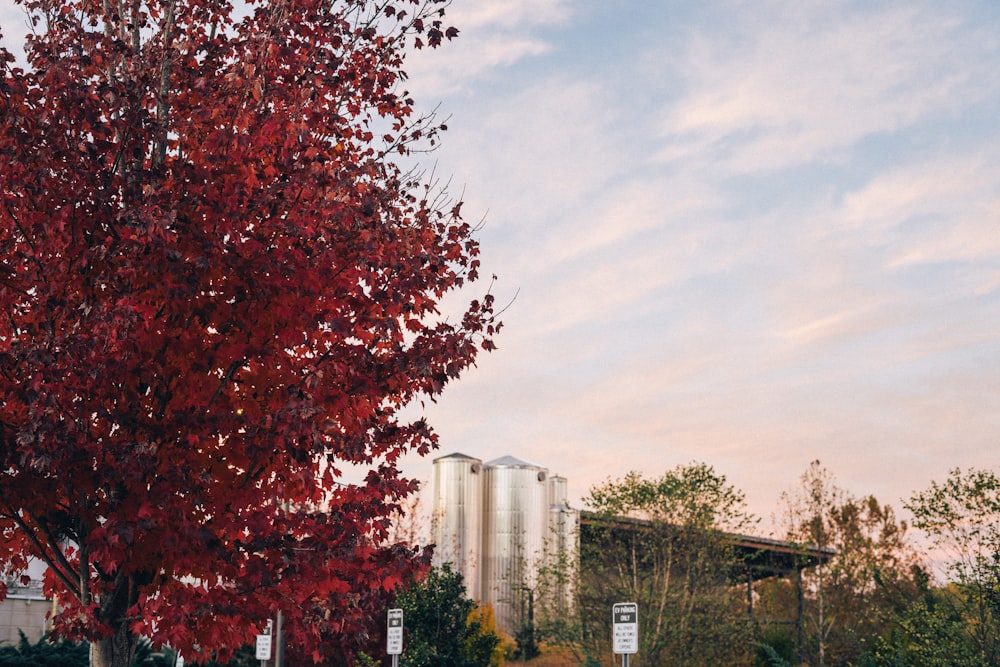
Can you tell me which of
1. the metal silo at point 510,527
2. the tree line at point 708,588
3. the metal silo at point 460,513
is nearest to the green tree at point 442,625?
the tree line at point 708,588

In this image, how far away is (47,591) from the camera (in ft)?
32.3

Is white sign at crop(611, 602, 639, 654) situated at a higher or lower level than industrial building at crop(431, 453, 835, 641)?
lower

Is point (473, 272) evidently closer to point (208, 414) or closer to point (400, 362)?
point (400, 362)

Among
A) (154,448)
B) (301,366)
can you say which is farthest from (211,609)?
(301,366)

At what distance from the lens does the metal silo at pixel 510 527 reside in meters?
51.2

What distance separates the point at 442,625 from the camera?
99.1 ft

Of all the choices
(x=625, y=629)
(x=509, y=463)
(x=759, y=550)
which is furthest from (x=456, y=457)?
(x=625, y=629)

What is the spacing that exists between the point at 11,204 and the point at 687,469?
25415 mm

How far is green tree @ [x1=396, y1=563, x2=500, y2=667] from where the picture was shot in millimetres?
29875

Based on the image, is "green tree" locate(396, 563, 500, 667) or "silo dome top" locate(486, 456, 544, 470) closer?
"green tree" locate(396, 563, 500, 667)

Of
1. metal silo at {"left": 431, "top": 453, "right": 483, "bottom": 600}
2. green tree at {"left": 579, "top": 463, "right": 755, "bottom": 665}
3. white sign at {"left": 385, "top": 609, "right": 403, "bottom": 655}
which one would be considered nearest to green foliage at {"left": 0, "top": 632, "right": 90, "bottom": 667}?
white sign at {"left": 385, "top": 609, "right": 403, "bottom": 655}

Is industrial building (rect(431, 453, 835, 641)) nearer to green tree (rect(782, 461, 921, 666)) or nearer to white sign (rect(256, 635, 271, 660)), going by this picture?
green tree (rect(782, 461, 921, 666))

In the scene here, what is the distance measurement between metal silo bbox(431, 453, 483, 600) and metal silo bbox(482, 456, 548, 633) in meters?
0.49

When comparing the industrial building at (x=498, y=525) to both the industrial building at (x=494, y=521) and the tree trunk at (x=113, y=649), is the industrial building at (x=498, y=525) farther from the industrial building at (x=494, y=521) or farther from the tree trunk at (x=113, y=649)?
the tree trunk at (x=113, y=649)
